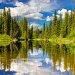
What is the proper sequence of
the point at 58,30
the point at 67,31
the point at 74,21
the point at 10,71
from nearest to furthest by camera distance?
the point at 10,71 < the point at 74,21 < the point at 67,31 < the point at 58,30

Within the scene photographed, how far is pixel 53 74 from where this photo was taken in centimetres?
1389

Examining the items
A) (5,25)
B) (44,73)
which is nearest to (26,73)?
(44,73)

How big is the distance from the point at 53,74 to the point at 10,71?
2276 mm

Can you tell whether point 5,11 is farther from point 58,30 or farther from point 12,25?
point 58,30

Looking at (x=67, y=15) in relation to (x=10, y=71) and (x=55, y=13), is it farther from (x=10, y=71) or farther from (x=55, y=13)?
(x=10, y=71)

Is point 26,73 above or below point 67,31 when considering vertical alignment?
above

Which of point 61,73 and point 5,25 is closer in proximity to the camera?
point 61,73

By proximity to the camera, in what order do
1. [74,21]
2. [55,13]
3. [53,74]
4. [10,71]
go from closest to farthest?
[53,74] → [10,71] → [74,21] → [55,13]

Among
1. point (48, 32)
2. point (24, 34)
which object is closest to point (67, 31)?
point (24, 34)

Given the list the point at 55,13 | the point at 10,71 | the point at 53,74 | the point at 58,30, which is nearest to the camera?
the point at 53,74

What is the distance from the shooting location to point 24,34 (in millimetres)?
119375

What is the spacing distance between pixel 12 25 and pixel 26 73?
8353 centimetres

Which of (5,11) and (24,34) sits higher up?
(5,11)

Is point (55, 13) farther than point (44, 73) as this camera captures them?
Yes
